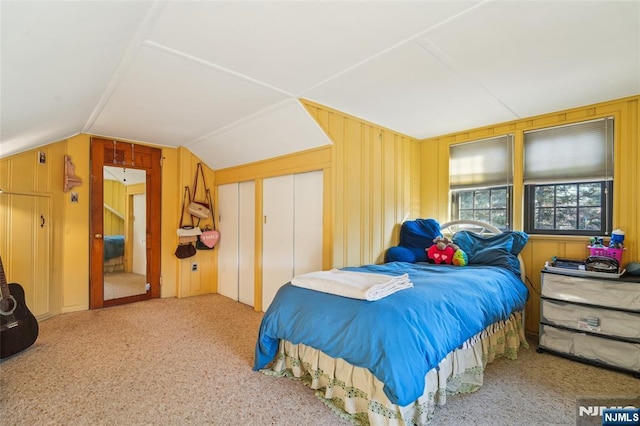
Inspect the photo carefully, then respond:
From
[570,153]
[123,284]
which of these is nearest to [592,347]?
[570,153]

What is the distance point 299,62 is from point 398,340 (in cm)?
196

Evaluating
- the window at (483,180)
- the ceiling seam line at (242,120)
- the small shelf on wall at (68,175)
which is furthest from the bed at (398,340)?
the small shelf on wall at (68,175)

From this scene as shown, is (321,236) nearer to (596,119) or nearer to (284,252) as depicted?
(284,252)

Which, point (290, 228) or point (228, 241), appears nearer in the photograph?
point (290, 228)

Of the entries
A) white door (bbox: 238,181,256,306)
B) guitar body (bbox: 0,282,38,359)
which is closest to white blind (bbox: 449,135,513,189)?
white door (bbox: 238,181,256,306)

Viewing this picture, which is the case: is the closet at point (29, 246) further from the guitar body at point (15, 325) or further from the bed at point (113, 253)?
the guitar body at point (15, 325)

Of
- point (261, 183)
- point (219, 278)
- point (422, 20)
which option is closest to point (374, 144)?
point (261, 183)

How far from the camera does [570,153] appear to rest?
10.5ft

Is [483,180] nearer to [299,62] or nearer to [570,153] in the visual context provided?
[570,153]

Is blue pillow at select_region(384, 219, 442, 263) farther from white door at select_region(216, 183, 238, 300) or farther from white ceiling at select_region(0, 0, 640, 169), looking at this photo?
white door at select_region(216, 183, 238, 300)

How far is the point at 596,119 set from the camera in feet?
9.98

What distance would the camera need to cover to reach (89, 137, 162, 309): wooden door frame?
408 centimetres

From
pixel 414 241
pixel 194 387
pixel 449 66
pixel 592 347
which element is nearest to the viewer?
pixel 194 387

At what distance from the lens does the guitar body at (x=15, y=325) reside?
2555 millimetres
